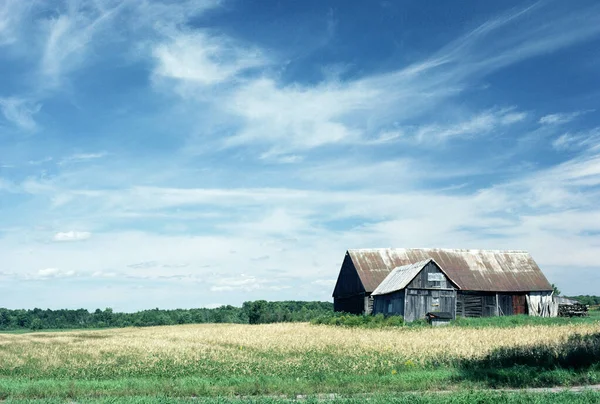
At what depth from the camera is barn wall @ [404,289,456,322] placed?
47812 mm

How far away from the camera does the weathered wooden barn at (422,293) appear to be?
47875 mm

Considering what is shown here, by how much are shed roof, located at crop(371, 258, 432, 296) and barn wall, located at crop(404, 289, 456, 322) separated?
116 cm

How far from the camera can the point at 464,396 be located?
40.3 feet

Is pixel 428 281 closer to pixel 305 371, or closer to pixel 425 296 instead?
pixel 425 296

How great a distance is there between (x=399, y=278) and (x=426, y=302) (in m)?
3.58

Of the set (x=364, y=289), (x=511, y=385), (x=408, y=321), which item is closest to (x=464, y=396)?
(x=511, y=385)

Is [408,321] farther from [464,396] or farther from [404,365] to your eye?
[464,396]

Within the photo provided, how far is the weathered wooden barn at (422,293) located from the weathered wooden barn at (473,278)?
4194 mm

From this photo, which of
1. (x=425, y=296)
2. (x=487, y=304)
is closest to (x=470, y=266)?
(x=487, y=304)

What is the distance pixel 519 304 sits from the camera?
2202 inches

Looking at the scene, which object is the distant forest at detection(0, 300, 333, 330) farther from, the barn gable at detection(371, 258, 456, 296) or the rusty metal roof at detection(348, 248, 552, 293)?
the barn gable at detection(371, 258, 456, 296)

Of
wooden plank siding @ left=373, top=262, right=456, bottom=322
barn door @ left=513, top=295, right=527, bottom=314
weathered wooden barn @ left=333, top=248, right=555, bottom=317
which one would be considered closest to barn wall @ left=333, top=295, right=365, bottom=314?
weathered wooden barn @ left=333, top=248, right=555, bottom=317

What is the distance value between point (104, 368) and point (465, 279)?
42.5m

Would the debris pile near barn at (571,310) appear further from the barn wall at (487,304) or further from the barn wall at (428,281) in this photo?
the barn wall at (428,281)
